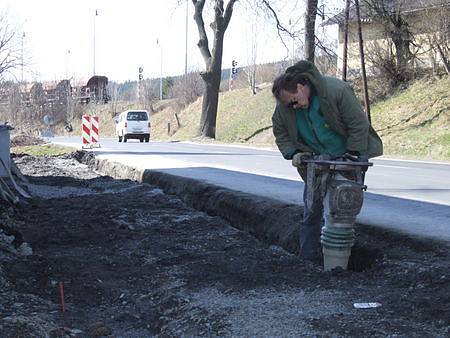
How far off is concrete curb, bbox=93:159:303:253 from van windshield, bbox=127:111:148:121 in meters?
23.9

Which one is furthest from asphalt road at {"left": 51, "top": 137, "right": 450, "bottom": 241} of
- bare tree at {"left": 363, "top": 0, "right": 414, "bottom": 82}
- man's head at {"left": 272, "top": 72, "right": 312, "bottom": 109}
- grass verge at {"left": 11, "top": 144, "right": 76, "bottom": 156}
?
bare tree at {"left": 363, "top": 0, "right": 414, "bottom": 82}

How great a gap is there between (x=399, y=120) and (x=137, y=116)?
52.8 feet

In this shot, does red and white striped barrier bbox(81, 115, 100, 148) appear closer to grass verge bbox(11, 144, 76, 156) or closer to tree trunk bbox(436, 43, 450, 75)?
grass verge bbox(11, 144, 76, 156)

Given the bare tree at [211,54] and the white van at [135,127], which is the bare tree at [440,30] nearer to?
the bare tree at [211,54]

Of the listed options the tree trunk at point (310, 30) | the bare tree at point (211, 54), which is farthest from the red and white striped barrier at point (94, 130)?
the bare tree at point (211, 54)

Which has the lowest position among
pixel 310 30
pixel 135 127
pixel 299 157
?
pixel 135 127

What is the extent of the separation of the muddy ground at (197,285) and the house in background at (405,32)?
22.6m

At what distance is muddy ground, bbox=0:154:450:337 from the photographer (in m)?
3.65

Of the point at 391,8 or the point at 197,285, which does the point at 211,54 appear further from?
the point at 197,285

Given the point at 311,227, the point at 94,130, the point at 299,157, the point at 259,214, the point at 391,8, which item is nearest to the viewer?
the point at 299,157

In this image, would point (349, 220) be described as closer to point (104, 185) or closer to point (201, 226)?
point (201, 226)

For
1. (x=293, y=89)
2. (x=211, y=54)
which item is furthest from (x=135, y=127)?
(x=293, y=89)

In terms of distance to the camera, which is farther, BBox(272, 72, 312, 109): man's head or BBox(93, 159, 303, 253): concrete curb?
BBox(93, 159, 303, 253): concrete curb

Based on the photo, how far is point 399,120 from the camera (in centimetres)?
2583
